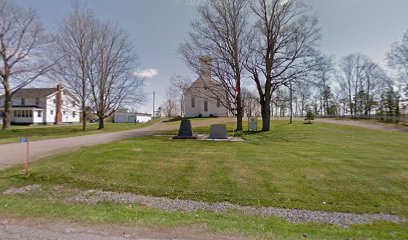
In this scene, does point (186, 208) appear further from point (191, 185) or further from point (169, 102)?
point (169, 102)

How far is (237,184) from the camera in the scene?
741 cm

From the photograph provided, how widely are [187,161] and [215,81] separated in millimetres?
17353

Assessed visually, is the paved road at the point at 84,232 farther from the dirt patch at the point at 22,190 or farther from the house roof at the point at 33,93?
the house roof at the point at 33,93

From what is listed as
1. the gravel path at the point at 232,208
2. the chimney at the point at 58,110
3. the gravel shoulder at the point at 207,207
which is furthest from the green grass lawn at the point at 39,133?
the chimney at the point at 58,110

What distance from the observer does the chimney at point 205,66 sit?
25000 millimetres

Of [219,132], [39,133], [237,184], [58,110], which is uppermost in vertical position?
[58,110]

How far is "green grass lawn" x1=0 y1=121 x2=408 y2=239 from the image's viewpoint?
193 inches

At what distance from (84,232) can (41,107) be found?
56178 mm

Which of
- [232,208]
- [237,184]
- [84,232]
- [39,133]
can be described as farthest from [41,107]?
[232,208]

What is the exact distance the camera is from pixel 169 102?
87.9 m

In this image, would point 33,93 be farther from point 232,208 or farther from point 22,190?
point 232,208

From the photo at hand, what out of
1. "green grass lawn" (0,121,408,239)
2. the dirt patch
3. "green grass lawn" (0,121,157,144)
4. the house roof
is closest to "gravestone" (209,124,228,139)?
"green grass lawn" (0,121,408,239)

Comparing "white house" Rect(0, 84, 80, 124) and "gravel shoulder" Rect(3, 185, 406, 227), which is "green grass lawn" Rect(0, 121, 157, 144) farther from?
"white house" Rect(0, 84, 80, 124)

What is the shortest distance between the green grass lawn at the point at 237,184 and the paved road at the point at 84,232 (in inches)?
14.4
